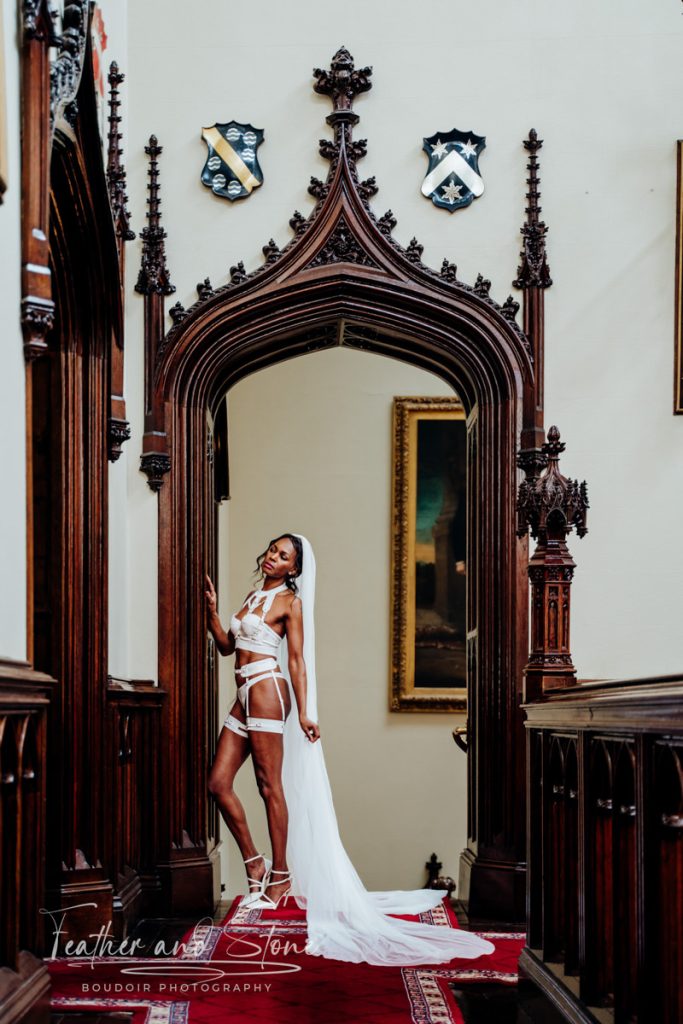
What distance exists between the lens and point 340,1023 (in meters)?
4.61

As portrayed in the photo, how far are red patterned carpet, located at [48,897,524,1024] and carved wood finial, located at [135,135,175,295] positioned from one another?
3.40 metres

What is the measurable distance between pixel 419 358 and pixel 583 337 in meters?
1.10

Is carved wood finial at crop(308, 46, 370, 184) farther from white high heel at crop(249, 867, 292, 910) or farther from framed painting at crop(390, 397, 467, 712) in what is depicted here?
framed painting at crop(390, 397, 467, 712)

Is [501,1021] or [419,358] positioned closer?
[501,1021]

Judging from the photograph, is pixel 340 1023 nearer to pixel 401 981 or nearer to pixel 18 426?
pixel 401 981

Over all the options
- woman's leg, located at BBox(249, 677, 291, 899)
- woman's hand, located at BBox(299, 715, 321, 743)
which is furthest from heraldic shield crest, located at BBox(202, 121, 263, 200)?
woman's hand, located at BBox(299, 715, 321, 743)

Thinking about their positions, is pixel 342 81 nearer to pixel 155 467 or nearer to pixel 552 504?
pixel 155 467

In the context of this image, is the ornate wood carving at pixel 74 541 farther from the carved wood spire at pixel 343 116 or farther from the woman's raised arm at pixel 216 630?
the carved wood spire at pixel 343 116

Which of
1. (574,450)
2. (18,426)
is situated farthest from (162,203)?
(18,426)

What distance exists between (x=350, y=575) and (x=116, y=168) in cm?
529

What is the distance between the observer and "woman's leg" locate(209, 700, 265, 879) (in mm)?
7055

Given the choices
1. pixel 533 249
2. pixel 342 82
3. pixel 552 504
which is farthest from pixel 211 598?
pixel 342 82

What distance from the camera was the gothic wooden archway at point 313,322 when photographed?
755cm

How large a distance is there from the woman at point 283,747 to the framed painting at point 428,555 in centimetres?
407
